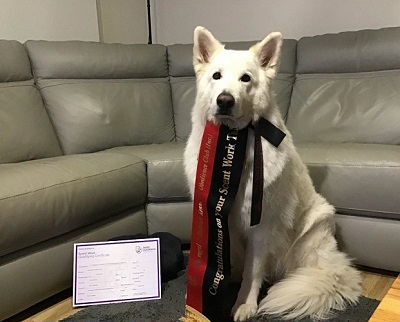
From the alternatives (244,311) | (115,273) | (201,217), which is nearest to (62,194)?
(115,273)

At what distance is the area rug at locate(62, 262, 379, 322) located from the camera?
66.7 inches

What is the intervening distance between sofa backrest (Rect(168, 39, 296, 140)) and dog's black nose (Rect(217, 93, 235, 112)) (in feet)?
4.17

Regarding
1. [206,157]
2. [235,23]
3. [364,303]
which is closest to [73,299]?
[206,157]

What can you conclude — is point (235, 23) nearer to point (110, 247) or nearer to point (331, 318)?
point (110, 247)

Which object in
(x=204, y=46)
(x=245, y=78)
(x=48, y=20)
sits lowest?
(x=245, y=78)

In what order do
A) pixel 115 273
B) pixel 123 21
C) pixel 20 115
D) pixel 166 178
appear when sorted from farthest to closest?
pixel 123 21, pixel 20 115, pixel 166 178, pixel 115 273

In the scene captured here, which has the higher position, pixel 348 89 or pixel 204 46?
pixel 204 46

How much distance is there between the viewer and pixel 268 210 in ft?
5.46

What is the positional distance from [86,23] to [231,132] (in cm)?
205

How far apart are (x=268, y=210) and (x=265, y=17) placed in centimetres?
212

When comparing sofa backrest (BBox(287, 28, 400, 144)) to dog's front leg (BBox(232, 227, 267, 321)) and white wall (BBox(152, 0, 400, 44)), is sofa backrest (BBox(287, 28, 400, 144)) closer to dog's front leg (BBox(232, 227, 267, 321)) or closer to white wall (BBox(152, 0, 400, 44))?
white wall (BBox(152, 0, 400, 44))

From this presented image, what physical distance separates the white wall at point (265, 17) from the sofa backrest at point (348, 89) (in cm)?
41

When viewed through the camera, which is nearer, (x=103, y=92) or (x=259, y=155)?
(x=259, y=155)

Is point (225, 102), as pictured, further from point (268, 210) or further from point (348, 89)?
point (348, 89)
